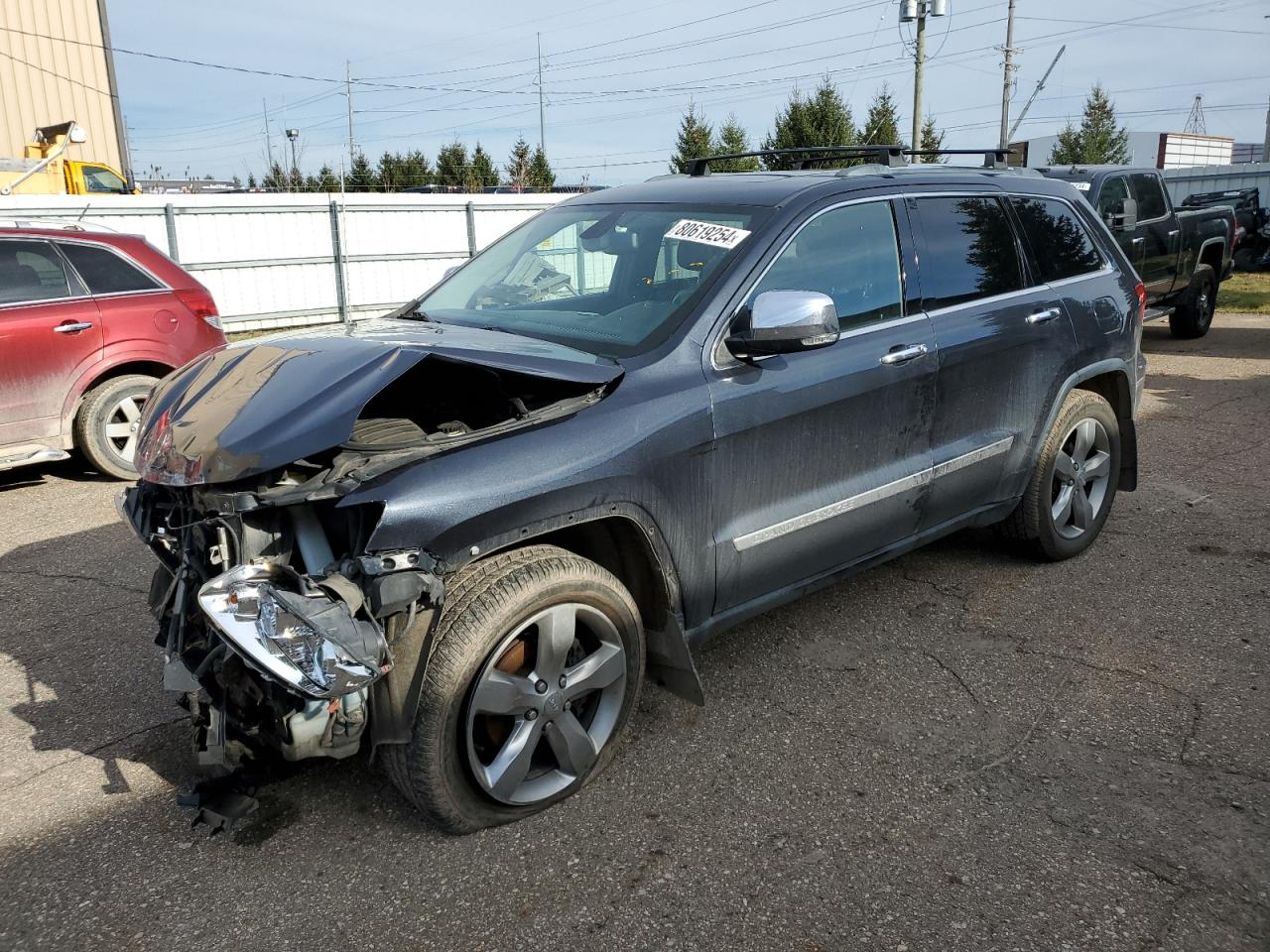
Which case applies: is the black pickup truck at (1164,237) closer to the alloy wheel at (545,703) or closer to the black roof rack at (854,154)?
the black roof rack at (854,154)

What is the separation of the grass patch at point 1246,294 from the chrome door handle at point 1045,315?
13398mm

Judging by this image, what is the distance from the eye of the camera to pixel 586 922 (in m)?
2.56

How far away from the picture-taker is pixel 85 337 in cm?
662

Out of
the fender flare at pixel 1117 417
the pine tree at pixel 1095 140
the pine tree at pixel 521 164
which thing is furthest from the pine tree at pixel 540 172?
the fender flare at pixel 1117 417

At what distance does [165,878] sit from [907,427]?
9.38 ft

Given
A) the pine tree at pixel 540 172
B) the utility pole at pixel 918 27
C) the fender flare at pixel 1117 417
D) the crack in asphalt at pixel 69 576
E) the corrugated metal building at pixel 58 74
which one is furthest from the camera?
the pine tree at pixel 540 172

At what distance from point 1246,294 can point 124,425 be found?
18206 millimetres

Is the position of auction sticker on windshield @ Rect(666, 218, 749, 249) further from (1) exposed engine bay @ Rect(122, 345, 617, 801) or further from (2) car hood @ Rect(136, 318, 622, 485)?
(1) exposed engine bay @ Rect(122, 345, 617, 801)

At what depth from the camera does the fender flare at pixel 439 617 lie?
2.62 m

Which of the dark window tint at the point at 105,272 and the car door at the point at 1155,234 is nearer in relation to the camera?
the dark window tint at the point at 105,272

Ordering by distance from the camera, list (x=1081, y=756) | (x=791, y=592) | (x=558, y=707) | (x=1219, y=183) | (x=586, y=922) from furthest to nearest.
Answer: (x=1219, y=183) < (x=791, y=592) < (x=1081, y=756) < (x=558, y=707) < (x=586, y=922)

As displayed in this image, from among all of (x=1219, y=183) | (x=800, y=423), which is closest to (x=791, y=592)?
(x=800, y=423)

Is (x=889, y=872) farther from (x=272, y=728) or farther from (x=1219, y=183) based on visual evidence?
(x=1219, y=183)

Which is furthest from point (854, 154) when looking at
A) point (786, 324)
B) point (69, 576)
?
point (69, 576)
